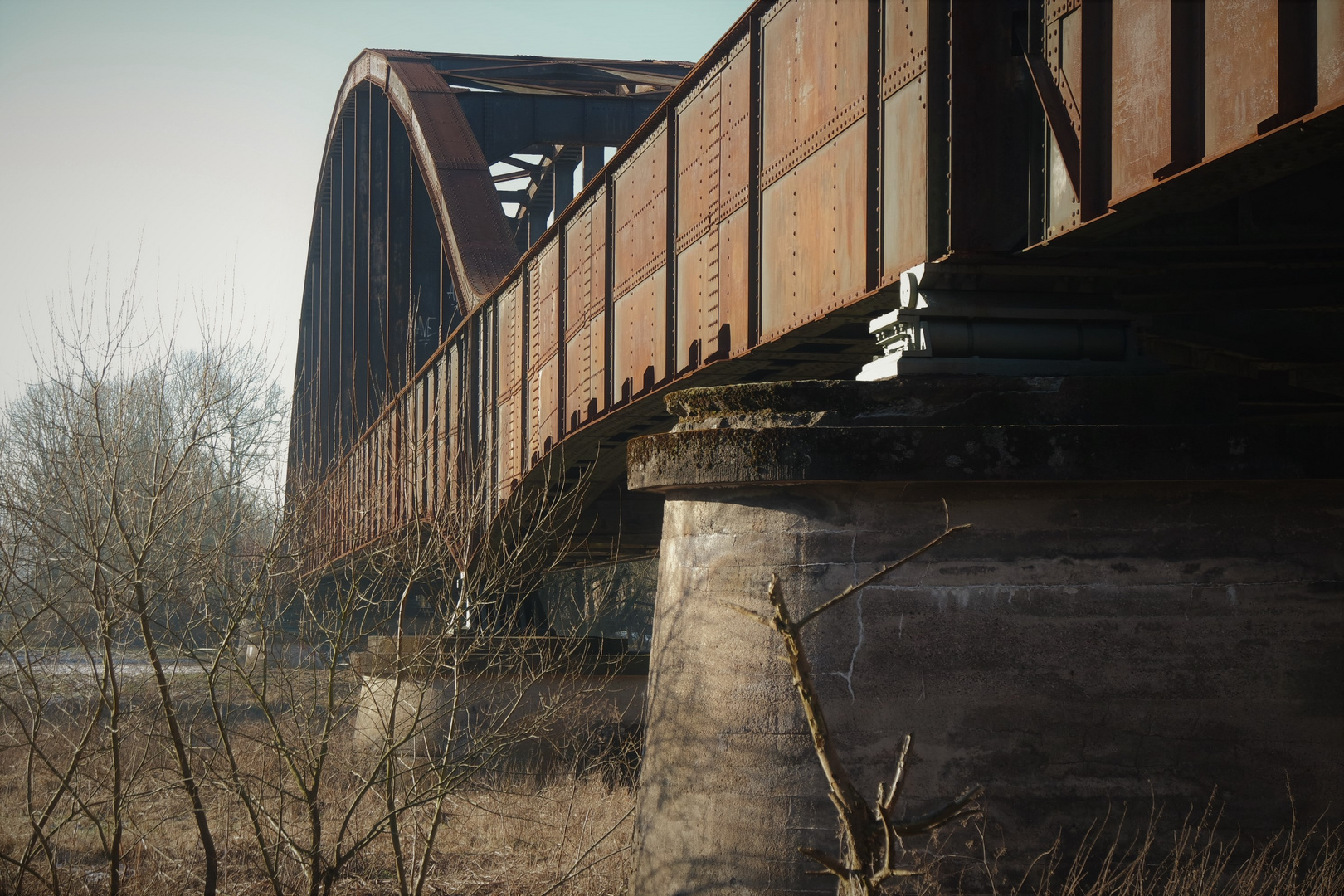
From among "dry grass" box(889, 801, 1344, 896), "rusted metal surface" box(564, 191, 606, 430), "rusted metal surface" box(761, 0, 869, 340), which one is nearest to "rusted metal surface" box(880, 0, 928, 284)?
"rusted metal surface" box(761, 0, 869, 340)

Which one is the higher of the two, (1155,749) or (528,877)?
(1155,749)

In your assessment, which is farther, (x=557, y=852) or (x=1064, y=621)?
(x=557, y=852)

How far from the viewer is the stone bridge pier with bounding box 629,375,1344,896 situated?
6105mm

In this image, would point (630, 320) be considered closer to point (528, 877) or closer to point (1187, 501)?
point (528, 877)

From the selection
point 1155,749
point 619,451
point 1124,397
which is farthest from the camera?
point 619,451

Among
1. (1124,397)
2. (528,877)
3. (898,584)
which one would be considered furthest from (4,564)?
Result: (1124,397)

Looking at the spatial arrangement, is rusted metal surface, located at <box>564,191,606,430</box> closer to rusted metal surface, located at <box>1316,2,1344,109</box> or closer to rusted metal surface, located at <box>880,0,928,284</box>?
rusted metal surface, located at <box>880,0,928,284</box>

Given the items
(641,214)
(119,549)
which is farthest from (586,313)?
(119,549)

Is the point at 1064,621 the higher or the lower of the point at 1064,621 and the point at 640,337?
the lower

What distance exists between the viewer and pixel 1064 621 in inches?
244

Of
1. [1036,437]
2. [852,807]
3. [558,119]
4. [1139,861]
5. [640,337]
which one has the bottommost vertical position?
[1139,861]

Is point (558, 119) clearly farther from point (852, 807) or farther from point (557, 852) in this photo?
point (852, 807)

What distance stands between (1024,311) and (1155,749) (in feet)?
8.40

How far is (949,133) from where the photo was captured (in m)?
6.95
